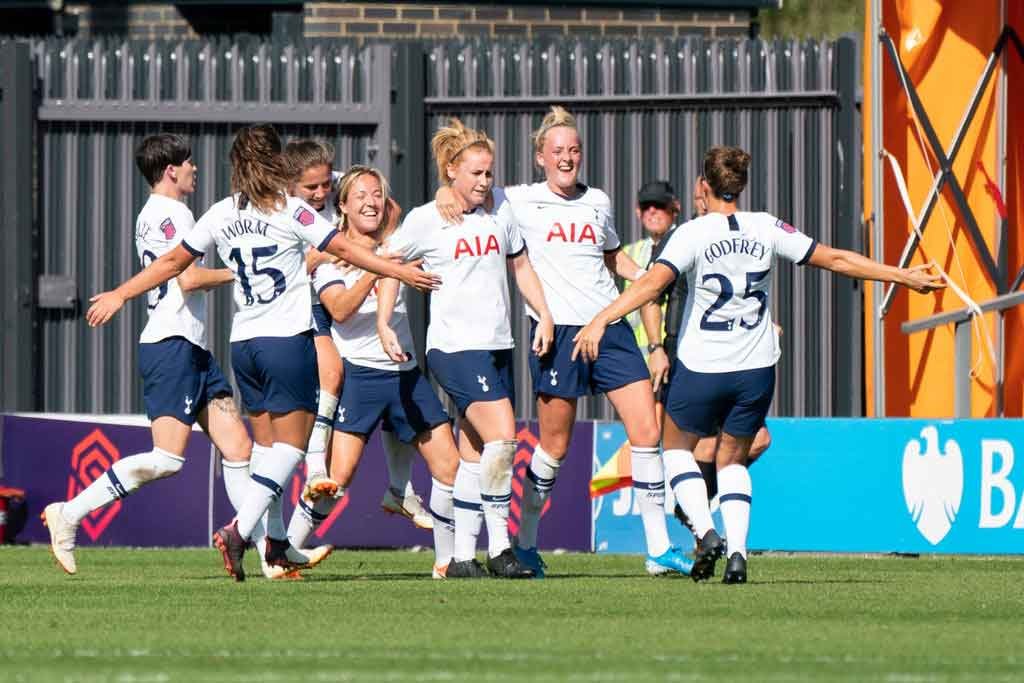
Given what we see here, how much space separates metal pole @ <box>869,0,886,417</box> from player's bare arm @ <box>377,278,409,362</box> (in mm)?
4597

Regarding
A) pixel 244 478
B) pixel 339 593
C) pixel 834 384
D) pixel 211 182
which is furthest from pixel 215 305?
pixel 339 593

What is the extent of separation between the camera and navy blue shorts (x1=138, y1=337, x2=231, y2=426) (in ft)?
34.0

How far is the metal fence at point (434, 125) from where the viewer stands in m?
15.4

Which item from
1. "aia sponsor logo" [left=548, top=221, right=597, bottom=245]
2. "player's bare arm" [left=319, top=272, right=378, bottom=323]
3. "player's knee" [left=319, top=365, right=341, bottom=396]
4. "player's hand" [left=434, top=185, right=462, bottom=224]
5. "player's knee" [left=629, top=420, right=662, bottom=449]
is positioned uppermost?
"player's hand" [left=434, top=185, right=462, bottom=224]

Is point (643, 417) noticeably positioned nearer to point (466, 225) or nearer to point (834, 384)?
point (466, 225)

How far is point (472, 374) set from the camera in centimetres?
1027

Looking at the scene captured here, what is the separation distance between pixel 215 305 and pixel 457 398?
5.84 meters

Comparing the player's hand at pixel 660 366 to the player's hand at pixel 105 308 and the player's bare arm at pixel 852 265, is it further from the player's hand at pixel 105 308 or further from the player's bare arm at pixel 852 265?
the player's hand at pixel 105 308

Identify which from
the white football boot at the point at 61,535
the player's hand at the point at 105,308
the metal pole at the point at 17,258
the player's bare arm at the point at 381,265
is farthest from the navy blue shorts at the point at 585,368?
the metal pole at the point at 17,258

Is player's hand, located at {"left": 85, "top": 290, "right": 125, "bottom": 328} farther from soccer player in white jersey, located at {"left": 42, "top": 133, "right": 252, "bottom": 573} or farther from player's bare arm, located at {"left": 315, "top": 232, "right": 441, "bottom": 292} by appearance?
player's bare arm, located at {"left": 315, "top": 232, "right": 441, "bottom": 292}

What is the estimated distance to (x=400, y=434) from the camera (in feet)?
35.9

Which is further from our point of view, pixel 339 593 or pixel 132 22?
pixel 132 22

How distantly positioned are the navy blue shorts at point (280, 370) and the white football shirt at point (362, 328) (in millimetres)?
935

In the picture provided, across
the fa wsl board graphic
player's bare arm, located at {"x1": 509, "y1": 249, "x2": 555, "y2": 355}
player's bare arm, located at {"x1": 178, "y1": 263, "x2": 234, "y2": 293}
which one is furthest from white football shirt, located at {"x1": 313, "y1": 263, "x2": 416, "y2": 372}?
the fa wsl board graphic
